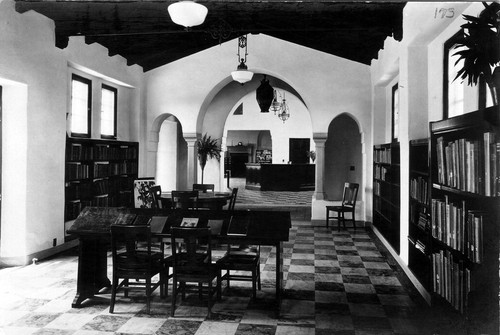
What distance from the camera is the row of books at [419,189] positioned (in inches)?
193

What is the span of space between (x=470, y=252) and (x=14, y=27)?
632 cm

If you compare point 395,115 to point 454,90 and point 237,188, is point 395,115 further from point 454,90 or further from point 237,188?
point 237,188

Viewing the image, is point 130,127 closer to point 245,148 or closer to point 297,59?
point 297,59

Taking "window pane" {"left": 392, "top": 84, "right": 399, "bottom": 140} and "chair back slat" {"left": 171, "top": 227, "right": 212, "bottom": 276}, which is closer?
"chair back slat" {"left": 171, "top": 227, "right": 212, "bottom": 276}

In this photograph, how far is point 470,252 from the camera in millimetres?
2951

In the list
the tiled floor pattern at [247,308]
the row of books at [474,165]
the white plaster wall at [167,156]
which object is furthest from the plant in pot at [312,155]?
the row of books at [474,165]

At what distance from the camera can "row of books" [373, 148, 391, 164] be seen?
7.82m

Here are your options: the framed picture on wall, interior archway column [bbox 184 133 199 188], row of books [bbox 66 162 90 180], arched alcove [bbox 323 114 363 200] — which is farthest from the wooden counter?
row of books [bbox 66 162 90 180]

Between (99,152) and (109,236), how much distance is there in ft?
14.2

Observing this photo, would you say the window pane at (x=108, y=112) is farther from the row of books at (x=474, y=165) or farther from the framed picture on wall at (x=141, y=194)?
the row of books at (x=474, y=165)

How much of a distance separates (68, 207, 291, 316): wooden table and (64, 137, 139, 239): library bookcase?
289cm

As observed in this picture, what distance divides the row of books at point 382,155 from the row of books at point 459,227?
4.09m

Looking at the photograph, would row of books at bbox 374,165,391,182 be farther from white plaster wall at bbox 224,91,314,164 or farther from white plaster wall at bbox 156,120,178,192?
white plaster wall at bbox 224,91,314,164

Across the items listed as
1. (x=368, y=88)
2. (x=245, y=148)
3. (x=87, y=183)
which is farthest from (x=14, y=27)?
(x=245, y=148)
